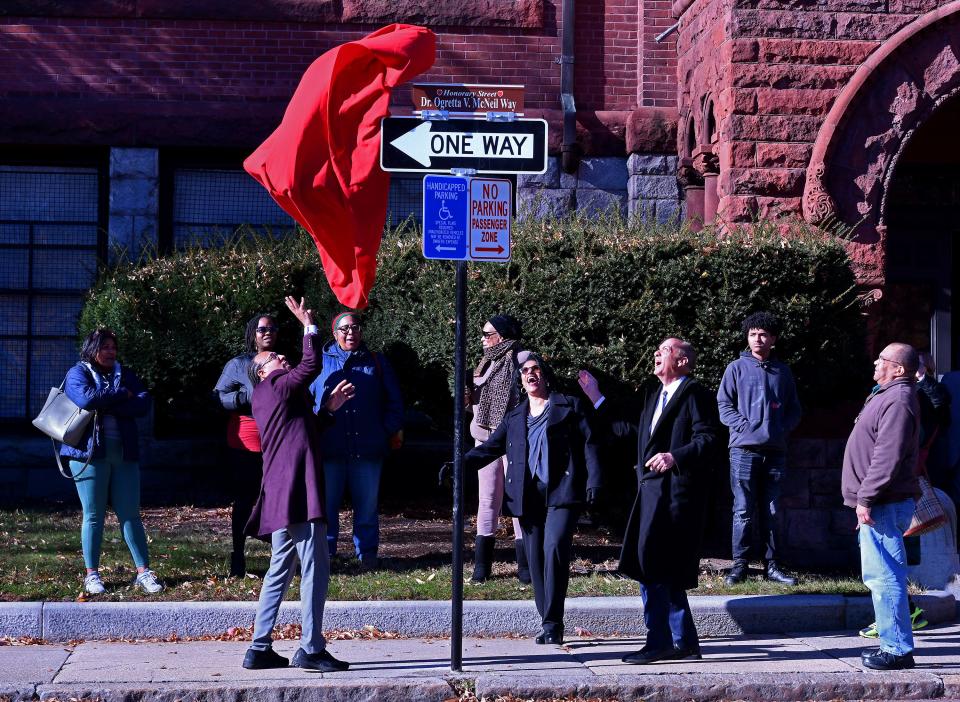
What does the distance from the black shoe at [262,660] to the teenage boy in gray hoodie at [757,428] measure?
3.38 metres

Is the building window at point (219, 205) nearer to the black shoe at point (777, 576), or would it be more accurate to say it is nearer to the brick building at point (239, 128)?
the brick building at point (239, 128)

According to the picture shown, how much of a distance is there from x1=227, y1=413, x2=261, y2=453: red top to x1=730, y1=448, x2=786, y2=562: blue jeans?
3.37m

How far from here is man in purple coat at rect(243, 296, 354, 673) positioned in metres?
6.48

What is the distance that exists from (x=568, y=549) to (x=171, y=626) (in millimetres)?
2471

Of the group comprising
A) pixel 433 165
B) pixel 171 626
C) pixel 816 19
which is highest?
pixel 816 19

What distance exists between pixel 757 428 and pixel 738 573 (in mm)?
1027

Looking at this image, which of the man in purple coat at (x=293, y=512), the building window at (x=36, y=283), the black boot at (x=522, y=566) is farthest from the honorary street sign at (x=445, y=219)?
the building window at (x=36, y=283)

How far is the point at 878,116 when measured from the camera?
10453 mm

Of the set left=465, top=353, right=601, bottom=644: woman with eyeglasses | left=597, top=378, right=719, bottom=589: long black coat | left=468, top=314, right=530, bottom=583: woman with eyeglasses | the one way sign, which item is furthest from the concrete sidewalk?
the one way sign

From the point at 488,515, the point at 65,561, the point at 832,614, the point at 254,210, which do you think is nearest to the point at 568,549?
the point at 488,515

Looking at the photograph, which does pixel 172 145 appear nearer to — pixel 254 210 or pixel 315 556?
pixel 254 210

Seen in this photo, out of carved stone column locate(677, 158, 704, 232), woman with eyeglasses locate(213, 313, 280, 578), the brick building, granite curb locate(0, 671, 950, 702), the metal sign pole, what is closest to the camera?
granite curb locate(0, 671, 950, 702)

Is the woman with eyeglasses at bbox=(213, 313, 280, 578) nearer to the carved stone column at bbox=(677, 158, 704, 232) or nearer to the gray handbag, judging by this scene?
the gray handbag

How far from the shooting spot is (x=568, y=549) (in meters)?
7.20
